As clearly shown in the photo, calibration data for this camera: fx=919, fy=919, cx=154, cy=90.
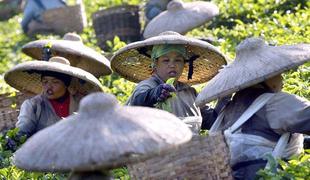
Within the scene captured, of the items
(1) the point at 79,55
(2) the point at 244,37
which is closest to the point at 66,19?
(2) the point at 244,37

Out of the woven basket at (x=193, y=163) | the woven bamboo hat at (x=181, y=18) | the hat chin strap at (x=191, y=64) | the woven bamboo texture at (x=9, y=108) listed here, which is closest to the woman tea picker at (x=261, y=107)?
the woven basket at (x=193, y=163)

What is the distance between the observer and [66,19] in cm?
1579

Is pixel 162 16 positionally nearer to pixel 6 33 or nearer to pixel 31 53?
pixel 31 53

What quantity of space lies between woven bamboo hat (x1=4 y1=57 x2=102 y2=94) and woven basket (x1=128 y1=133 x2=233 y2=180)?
247cm

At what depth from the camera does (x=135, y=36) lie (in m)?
13.4

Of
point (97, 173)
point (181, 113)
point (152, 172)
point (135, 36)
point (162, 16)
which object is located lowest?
point (135, 36)

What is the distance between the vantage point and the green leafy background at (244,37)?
20.5 ft

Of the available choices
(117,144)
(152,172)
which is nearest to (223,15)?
(152,172)

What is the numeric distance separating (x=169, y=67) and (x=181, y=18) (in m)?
4.07

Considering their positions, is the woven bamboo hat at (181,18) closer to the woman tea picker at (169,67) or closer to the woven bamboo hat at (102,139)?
the woman tea picker at (169,67)

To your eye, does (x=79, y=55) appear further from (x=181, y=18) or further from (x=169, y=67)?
(x=181, y=18)

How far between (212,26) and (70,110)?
538cm

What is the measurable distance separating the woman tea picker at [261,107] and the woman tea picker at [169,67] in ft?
2.17

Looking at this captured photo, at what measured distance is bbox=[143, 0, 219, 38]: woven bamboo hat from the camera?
1099 cm
